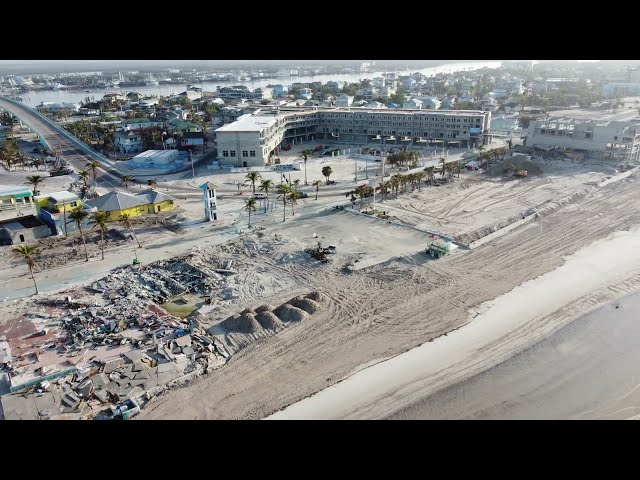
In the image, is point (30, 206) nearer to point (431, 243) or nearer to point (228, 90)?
point (431, 243)

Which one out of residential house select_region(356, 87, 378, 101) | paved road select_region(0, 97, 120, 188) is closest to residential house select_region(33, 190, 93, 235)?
paved road select_region(0, 97, 120, 188)

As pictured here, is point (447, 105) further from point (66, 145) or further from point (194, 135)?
point (66, 145)

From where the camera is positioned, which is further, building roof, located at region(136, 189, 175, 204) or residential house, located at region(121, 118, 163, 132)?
residential house, located at region(121, 118, 163, 132)

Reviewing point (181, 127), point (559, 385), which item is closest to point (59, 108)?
point (181, 127)

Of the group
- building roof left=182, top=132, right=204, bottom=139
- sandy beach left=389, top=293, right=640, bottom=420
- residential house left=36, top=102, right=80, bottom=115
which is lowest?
sandy beach left=389, top=293, right=640, bottom=420

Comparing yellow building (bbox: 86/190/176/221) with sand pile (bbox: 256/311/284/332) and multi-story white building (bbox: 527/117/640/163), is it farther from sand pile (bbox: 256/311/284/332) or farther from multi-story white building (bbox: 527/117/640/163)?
multi-story white building (bbox: 527/117/640/163)

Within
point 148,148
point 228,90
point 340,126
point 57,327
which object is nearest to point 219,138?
point 148,148
